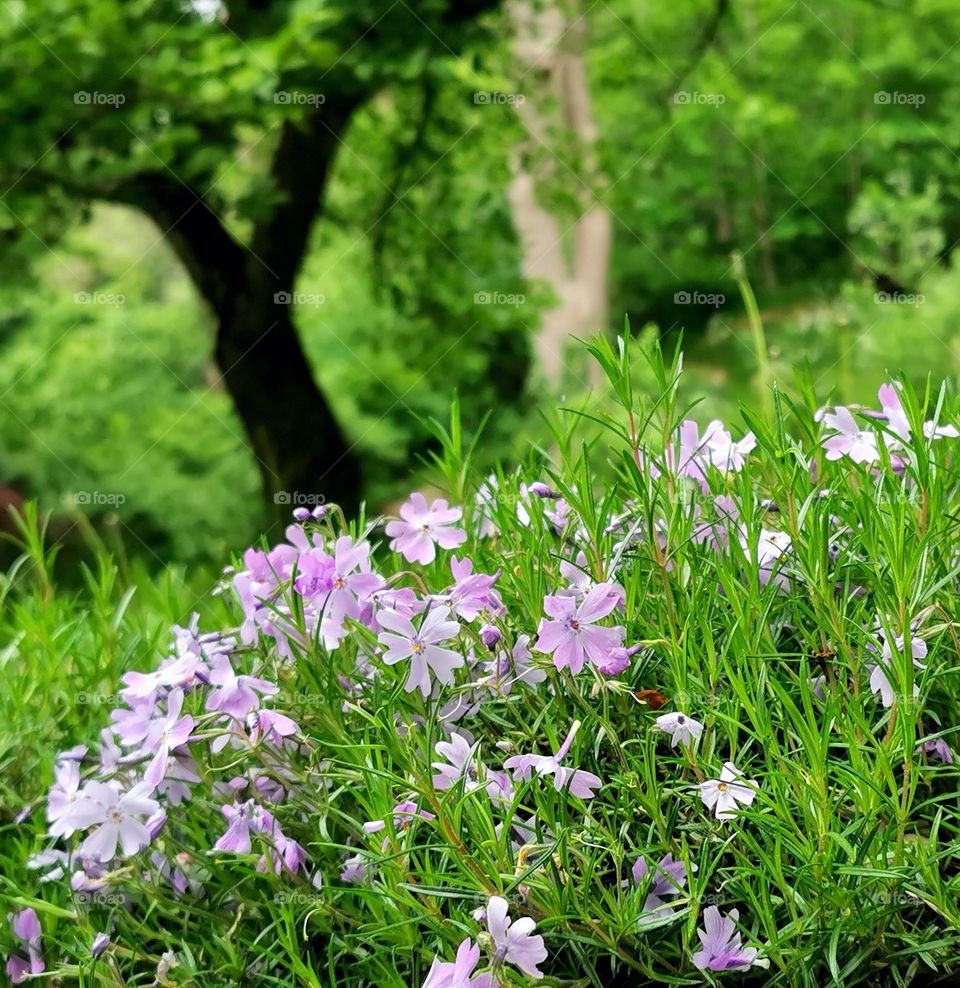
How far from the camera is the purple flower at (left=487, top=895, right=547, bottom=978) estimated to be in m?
1.07

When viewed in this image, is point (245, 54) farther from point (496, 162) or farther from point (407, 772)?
point (407, 772)

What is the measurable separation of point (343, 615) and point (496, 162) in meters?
7.06

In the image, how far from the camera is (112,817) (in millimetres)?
1426

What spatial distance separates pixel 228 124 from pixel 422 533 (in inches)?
177

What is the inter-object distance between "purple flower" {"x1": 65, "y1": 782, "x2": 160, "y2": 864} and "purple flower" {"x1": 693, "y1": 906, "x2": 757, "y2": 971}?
68 centimetres

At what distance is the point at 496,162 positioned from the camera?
26.2ft

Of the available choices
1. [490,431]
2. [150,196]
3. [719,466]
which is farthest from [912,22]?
[719,466]
